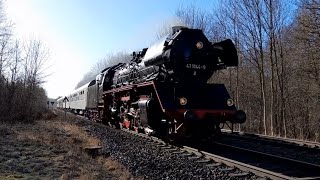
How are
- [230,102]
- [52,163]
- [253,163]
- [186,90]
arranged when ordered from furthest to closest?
[186,90] < [230,102] < [253,163] < [52,163]

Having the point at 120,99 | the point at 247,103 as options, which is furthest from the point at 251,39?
the point at 120,99

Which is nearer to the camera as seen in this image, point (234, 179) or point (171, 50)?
point (234, 179)

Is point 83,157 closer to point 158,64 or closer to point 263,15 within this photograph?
point 158,64

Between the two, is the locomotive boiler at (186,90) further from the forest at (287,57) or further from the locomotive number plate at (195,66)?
the forest at (287,57)

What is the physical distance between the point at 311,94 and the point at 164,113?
13249 mm

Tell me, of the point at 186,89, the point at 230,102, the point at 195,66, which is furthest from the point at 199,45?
the point at 230,102

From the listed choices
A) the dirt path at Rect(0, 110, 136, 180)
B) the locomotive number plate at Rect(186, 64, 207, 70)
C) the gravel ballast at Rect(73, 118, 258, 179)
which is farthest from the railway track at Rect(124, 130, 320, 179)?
the locomotive number plate at Rect(186, 64, 207, 70)

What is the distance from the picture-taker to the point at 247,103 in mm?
32344

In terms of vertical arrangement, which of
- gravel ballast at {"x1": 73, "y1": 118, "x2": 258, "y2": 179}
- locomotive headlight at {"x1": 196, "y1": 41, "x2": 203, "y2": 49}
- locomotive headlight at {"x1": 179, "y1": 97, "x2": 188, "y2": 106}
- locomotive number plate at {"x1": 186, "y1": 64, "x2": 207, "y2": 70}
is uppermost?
locomotive headlight at {"x1": 196, "y1": 41, "x2": 203, "y2": 49}

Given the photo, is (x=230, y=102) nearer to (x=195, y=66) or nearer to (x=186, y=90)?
(x=186, y=90)

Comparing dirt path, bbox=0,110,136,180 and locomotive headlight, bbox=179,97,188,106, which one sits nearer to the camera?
dirt path, bbox=0,110,136,180

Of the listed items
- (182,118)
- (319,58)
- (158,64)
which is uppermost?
(319,58)

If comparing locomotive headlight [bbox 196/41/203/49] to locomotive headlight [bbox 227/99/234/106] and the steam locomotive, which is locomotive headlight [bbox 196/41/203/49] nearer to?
the steam locomotive

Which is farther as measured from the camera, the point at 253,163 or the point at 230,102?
the point at 230,102
